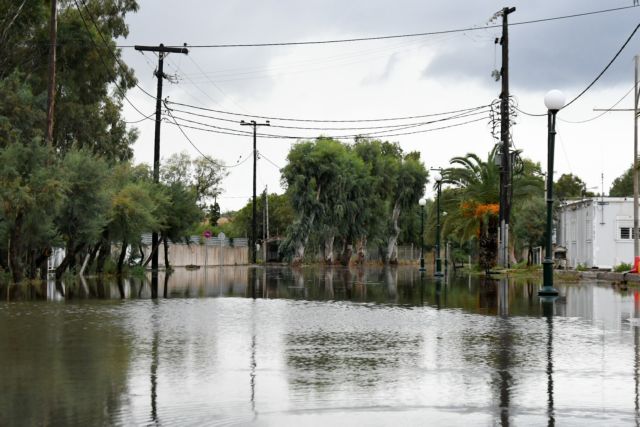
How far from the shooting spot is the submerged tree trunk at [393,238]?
99500 mm

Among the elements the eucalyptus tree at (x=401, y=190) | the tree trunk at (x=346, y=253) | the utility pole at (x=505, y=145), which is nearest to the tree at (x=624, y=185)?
the eucalyptus tree at (x=401, y=190)

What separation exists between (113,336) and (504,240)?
32.1 metres

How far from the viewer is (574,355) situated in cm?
1138

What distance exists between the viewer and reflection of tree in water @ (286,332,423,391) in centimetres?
933

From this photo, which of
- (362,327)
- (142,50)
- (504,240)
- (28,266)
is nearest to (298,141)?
(142,50)

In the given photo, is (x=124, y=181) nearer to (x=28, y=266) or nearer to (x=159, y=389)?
(x=28, y=266)

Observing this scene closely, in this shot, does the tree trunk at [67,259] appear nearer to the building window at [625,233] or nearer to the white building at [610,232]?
the white building at [610,232]

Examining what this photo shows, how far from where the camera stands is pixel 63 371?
32.0ft

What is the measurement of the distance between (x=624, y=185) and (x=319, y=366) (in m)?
120

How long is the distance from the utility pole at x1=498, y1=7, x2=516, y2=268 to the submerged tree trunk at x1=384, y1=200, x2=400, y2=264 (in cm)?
5470

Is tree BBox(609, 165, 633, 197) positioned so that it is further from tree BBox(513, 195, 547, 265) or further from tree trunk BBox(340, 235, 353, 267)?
tree BBox(513, 195, 547, 265)

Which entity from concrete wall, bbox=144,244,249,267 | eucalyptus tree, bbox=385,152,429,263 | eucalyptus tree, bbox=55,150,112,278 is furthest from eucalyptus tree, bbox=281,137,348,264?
eucalyptus tree, bbox=55,150,112,278

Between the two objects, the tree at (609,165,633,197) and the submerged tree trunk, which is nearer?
the submerged tree trunk

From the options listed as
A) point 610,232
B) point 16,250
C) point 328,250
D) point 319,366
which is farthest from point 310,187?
point 319,366
